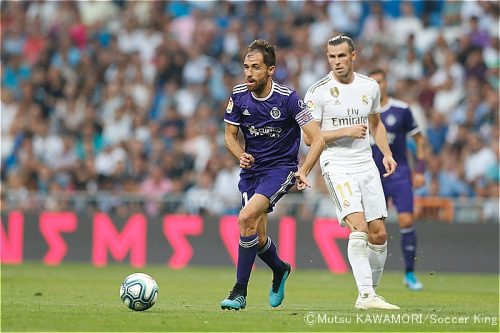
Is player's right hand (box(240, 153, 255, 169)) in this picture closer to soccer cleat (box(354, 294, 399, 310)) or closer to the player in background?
soccer cleat (box(354, 294, 399, 310))

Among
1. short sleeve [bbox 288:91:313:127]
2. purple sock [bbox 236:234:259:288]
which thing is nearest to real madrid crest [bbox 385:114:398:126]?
short sleeve [bbox 288:91:313:127]

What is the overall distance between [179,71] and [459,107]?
6734 mm

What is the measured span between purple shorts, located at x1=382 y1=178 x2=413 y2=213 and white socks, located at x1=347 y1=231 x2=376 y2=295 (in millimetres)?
4069

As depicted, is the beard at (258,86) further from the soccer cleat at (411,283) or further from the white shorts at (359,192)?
the soccer cleat at (411,283)

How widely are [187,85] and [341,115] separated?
43.8ft

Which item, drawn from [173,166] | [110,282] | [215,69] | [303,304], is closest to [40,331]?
[303,304]

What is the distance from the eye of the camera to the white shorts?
37.4ft

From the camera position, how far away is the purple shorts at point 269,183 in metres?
10.7

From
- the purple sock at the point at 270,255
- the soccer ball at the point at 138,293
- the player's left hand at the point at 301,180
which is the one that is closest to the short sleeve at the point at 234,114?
the player's left hand at the point at 301,180

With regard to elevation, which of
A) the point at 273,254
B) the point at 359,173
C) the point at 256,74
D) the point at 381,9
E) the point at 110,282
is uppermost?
the point at 381,9

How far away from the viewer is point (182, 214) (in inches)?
849

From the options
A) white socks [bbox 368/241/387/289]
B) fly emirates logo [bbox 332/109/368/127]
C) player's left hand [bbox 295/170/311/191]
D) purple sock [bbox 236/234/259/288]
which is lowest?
white socks [bbox 368/241/387/289]

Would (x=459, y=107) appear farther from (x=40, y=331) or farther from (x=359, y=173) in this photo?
(x=40, y=331)

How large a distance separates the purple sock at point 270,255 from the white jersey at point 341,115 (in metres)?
1.07
